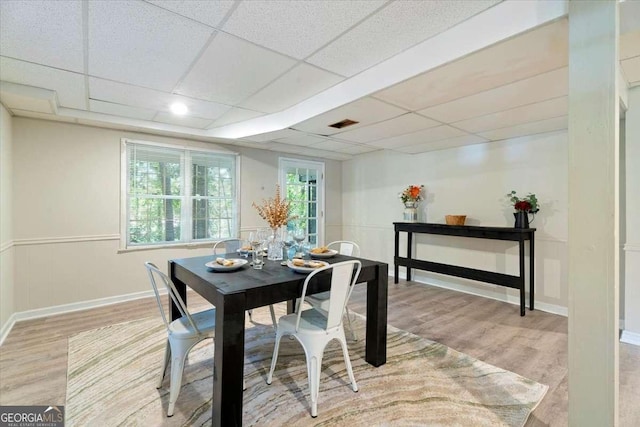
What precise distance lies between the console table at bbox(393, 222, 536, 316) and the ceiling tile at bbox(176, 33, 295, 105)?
3053 mm

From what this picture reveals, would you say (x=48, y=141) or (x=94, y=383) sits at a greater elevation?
(x=48, y=141)

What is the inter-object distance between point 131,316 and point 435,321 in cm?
340

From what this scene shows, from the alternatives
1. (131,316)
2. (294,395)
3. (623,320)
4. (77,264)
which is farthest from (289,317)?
(623,320)

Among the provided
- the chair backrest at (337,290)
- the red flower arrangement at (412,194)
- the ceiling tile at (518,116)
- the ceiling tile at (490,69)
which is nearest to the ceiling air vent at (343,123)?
the ceiling tile at (490,69)

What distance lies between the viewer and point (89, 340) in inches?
110

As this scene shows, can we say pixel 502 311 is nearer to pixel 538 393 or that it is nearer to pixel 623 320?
pixel 623 320

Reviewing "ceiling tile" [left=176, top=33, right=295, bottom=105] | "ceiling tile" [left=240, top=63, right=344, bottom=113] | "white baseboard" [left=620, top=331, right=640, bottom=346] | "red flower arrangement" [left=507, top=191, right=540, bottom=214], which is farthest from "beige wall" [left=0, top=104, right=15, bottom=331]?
"white baseboard" [left=620, top=331, right=640, bottom=346]

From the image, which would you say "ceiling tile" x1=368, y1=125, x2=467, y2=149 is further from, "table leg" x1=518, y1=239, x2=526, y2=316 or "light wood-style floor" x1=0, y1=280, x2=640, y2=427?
"light wood-style floor" x1=0, y1=280, x2=640, y2=427

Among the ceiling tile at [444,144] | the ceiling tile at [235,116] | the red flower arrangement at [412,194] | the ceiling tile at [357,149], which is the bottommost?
the red flower arrangement at [412,194]

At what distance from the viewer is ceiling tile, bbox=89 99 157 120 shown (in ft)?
10.5

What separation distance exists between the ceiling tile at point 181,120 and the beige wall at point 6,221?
1.37 metres

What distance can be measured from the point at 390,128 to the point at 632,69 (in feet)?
6.52

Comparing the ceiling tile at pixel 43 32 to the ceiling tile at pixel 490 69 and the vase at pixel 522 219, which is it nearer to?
the ceiling tile at pixel 490 69

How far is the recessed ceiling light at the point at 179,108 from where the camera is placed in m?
3.21
